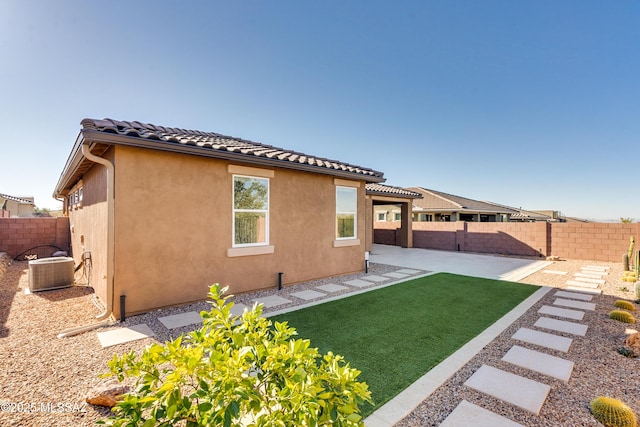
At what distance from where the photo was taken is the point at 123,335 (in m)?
4.75

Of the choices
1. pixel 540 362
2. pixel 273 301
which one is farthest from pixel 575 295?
pixel 273 301

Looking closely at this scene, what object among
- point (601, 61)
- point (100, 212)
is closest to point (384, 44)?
point (601, 61)

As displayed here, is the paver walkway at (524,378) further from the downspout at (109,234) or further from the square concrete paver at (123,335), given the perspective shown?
the downspout at (109,234)

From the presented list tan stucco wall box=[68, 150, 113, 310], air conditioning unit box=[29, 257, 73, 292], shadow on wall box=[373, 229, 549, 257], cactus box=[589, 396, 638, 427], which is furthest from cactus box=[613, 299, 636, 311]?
air conditioning unit box=[29, 257, 73, 292]

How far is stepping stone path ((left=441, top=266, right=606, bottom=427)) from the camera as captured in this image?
2830 millimetres

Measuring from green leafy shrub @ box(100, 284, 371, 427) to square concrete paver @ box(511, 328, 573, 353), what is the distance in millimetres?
4666

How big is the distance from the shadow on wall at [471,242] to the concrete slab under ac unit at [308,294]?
13.6 meters

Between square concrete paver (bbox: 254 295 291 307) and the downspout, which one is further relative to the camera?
square concrete paver (bbox: 254 295 291 307)

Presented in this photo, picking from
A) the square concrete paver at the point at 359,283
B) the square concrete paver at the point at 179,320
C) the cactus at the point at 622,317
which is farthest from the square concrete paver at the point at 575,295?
the square concrete paver at the point at 179,320

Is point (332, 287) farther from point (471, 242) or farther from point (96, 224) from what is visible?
point (471, 242)

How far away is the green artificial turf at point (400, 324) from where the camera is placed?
3.74 m

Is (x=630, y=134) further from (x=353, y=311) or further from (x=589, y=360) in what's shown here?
(x=353, y=311)

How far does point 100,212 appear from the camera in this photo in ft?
20.8

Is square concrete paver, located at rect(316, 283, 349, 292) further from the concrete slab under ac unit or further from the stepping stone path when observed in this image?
the stepping stone path
